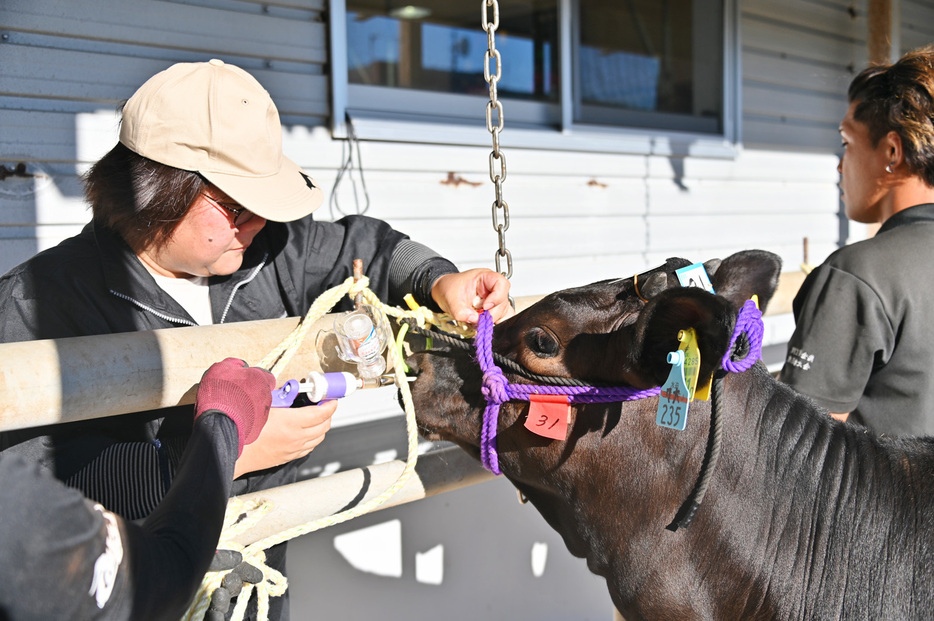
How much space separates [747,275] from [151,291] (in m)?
1.66

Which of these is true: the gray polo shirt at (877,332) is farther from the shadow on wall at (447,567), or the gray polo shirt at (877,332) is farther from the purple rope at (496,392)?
the shadow on wall at (447,567)

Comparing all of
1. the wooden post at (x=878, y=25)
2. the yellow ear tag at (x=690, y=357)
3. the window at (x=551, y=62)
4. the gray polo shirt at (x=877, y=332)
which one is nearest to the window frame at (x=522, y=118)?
the window at (x=551, y=62)

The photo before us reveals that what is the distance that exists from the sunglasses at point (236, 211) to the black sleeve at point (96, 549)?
911 millimetres

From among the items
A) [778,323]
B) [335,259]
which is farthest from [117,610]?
[778,323]

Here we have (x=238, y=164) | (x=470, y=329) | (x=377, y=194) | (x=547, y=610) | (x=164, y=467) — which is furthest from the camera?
(x=547, y=610)

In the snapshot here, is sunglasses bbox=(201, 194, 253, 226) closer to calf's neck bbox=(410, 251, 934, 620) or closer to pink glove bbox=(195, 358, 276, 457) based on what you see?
pink glove bbox=(195, 358, 276, 457)

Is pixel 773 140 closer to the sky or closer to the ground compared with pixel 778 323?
closer to the sky

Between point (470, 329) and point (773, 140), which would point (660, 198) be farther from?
point (470, 329)

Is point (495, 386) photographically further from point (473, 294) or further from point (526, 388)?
point (473, 294)

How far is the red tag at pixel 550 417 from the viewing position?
74.8 inches

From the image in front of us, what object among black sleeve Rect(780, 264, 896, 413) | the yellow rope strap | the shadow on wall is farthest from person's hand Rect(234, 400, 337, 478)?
the shadow on wall

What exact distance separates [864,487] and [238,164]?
5.84 ft

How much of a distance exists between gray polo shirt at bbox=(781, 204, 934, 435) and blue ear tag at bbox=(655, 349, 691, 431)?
95 cm

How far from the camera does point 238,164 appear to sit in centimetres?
192
